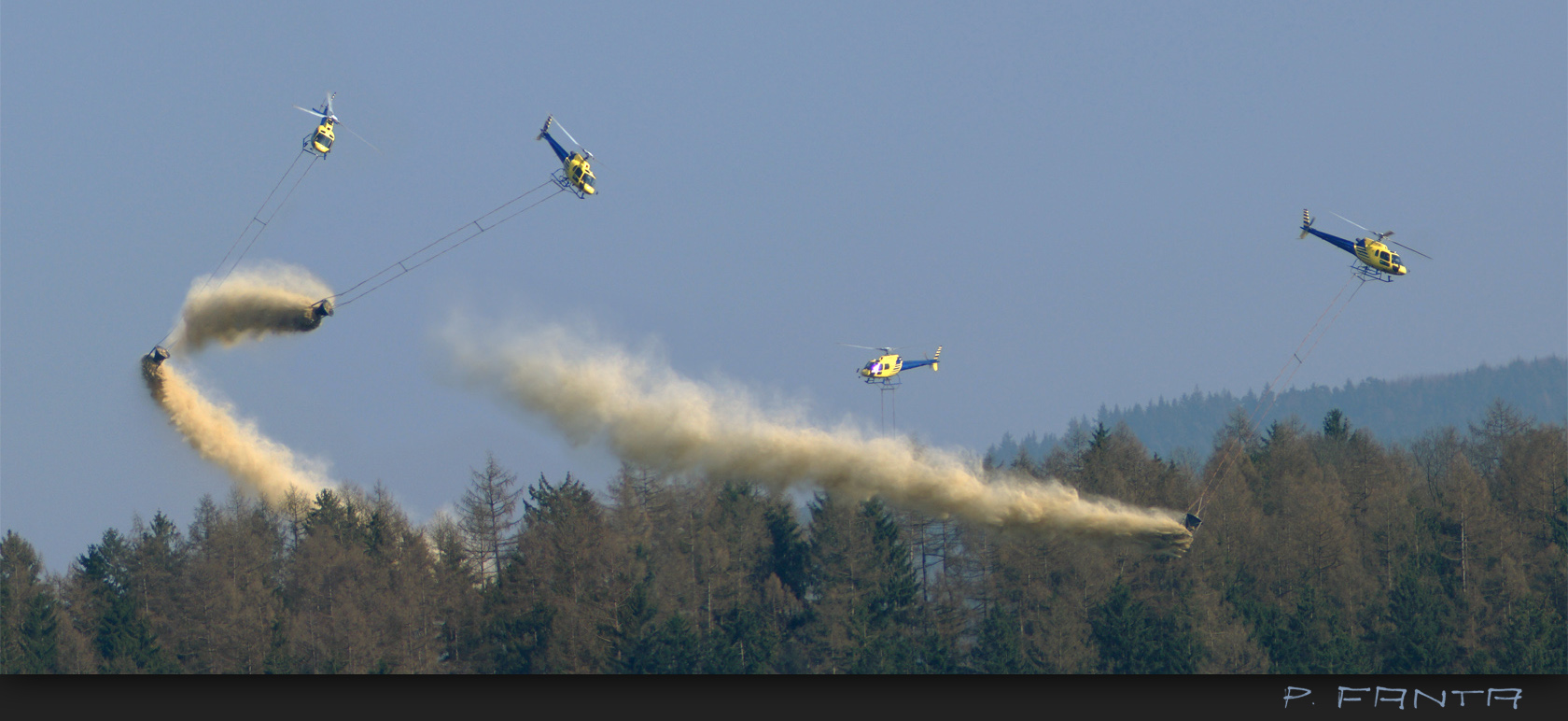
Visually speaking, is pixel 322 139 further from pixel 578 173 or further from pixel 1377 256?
pixel 1377 256

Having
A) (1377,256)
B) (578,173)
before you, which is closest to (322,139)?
(578,173)

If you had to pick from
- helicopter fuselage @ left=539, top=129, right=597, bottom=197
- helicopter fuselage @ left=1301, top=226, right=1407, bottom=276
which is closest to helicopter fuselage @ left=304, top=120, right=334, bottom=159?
helicopter fuselage @ left=539, top=129, right=597, bottom=197

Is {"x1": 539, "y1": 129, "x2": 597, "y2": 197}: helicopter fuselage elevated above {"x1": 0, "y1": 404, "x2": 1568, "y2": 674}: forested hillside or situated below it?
above

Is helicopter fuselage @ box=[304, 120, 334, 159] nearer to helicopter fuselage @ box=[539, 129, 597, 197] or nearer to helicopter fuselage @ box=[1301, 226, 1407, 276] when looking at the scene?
helicopter fuselage @ box=[539, 129, 597, 197]

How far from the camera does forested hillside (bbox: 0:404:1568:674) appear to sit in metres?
69.8

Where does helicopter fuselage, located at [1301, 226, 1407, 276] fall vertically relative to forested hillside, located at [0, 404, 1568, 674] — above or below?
above

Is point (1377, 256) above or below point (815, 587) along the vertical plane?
above

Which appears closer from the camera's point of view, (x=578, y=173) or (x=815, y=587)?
(x=578, y=173)

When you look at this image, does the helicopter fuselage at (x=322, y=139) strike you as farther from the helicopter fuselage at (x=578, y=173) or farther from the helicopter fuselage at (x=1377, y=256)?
the helicopter fuselage at (x=1377, y=256)

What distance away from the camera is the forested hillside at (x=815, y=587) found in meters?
69.8

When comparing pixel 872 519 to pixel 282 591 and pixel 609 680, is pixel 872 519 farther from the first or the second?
pixel 282 591

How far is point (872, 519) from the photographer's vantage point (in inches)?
3100

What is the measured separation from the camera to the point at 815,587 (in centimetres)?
7906

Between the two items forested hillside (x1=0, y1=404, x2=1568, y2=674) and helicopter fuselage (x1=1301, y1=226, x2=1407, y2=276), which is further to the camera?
forested hillside (x1=0, y1=404, x2=1568, y2=674)
